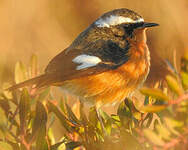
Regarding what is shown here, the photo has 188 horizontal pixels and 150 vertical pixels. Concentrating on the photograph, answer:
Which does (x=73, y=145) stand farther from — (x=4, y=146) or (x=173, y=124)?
(x=173, y=124)

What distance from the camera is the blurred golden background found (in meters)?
4.77

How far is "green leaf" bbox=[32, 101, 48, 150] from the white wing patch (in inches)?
60.2

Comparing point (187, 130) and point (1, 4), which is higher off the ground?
point (1, 4)

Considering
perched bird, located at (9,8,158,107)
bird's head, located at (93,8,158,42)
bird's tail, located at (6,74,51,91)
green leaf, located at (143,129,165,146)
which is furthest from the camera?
bird's head, located at (93,8,158,42)

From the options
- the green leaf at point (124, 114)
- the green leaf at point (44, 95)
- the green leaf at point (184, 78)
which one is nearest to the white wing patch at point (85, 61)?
the green leaf at point (44, 95)

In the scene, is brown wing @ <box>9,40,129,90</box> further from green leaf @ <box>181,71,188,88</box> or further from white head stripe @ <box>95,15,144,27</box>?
green leaf @ <box>181,71,188,88</box>

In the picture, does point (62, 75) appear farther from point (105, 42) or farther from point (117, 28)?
point (117, 28)

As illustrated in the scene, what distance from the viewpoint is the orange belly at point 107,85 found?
10.6 ft

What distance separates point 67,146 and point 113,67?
63.1 inches

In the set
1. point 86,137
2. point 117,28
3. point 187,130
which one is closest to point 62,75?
point 117,28

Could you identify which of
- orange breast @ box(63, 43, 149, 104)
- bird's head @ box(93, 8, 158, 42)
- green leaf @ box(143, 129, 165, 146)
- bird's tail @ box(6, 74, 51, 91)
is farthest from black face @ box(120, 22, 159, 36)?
green leaf @ box(143, 129, 165, 146)

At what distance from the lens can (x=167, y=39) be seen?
4.89m

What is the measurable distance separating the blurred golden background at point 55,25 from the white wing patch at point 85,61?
162 centimetres

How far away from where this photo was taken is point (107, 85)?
3.21 m
